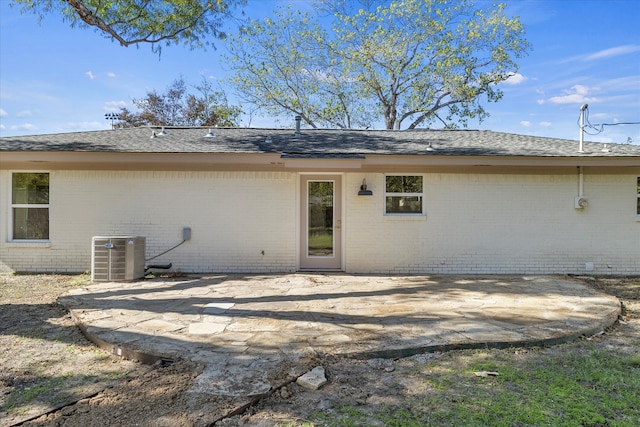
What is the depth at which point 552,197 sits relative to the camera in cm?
923

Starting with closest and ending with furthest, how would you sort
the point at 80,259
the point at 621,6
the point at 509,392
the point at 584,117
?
the point at 509,392
the point at 80,259
the point at 584,117
the point at 621,6

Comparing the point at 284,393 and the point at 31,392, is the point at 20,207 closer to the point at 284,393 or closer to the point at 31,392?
the point at 31,392

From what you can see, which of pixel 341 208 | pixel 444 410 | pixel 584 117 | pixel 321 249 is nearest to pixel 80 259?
pixel 321 249

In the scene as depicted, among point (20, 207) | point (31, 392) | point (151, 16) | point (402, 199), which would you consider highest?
point (151, 16)

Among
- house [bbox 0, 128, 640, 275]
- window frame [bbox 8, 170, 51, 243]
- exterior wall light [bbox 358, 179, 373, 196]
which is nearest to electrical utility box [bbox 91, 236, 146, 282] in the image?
house [bbox 0, 128, 640, 275]

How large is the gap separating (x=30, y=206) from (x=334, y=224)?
698cm

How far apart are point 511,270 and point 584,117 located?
4350 millimetres

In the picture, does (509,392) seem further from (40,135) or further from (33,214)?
(40,135)

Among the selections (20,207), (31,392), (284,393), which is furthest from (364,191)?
(20,207)

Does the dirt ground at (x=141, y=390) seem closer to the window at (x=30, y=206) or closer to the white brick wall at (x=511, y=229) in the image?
the white brick wall at (x=511, y=229)

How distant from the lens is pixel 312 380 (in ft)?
11.2

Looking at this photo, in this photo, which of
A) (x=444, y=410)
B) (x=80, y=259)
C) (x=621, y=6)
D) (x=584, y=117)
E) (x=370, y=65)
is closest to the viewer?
(x=444, y=410)

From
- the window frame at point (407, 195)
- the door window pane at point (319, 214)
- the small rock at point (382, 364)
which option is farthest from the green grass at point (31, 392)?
the window frame at point (407, 195)

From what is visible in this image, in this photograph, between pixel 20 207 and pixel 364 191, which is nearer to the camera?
pixel 364 191
